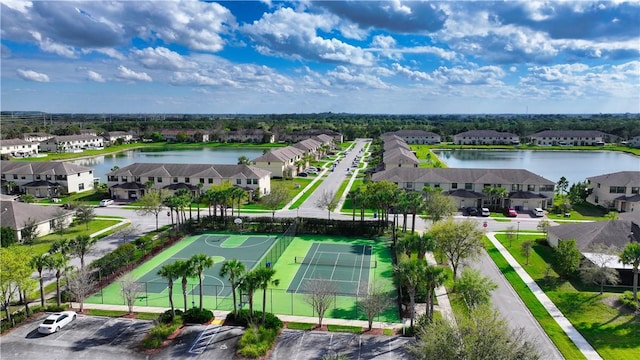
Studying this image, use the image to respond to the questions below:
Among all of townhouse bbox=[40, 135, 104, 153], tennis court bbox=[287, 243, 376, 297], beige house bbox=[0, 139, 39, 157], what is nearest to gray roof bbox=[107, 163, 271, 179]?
tennis court bbox=[287, 243, 376, 297]

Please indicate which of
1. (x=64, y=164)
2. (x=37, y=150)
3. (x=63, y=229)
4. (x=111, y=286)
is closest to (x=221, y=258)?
(x=111, y=286)

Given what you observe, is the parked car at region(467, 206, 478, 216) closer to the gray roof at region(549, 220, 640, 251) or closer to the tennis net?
the gray roof at region(549, 220, 640, 251)

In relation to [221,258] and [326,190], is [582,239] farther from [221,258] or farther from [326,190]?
[326,190]

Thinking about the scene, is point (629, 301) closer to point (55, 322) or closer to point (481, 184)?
point (481, 184)

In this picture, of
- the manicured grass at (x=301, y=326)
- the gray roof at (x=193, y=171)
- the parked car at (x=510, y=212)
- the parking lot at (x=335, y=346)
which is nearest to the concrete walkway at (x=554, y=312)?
the parking lot at (x=335, y=346)

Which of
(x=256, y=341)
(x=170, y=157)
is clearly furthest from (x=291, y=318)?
(x=170, y=157)
